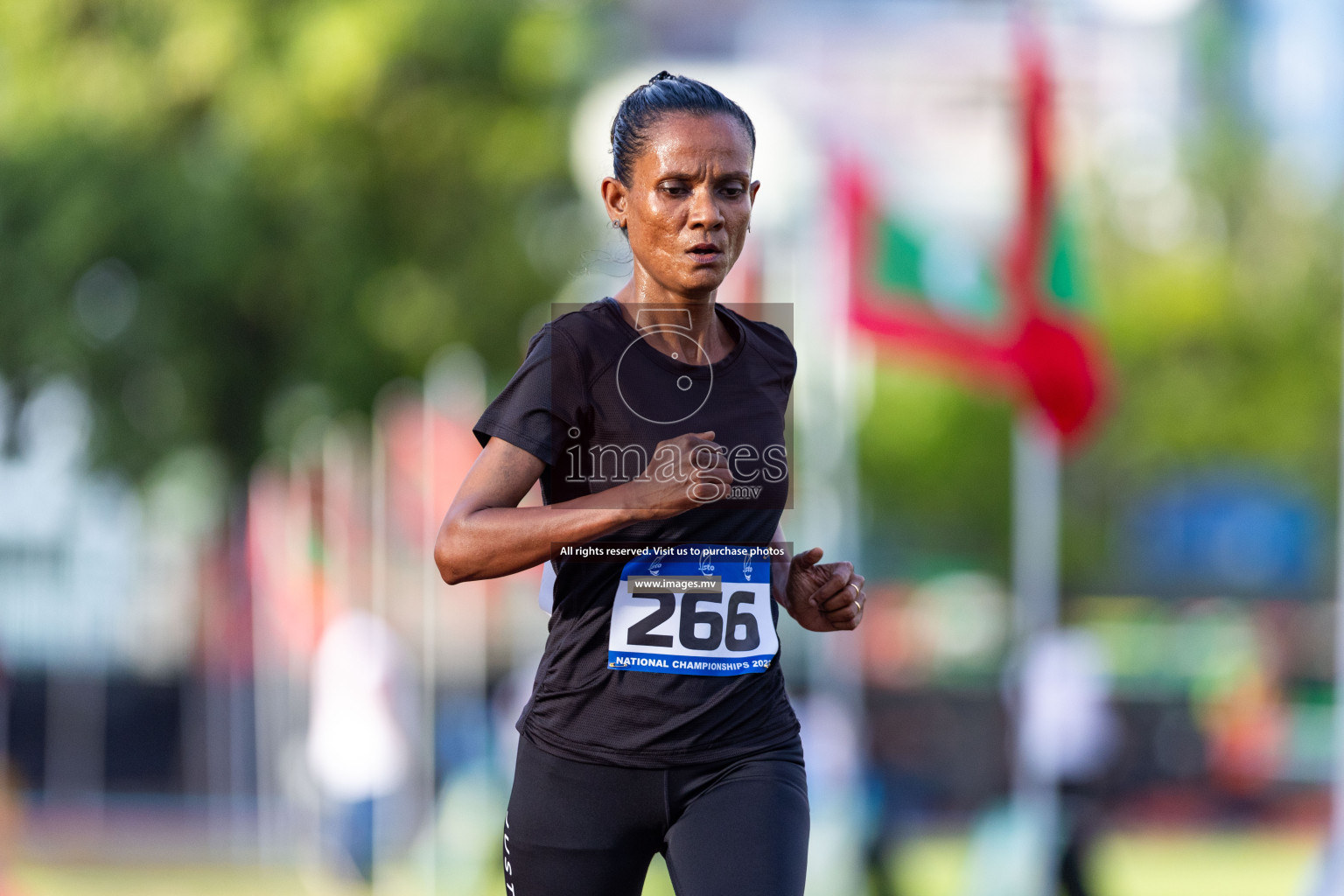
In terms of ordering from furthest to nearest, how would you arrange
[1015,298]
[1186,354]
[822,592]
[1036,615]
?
[1186,354] → [1036,615] → [1015,298] → [822,592]

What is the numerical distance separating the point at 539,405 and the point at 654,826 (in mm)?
779

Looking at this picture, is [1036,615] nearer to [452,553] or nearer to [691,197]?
[691,197]

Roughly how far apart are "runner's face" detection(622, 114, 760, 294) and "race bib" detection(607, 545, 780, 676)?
49 cm

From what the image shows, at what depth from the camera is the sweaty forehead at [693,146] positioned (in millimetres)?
2977

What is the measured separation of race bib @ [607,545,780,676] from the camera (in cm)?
298

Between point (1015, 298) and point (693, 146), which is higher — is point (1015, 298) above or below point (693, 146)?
above

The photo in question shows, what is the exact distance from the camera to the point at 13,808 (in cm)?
1387

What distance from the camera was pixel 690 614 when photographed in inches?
118

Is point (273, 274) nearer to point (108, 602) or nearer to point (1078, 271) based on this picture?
point (108, 602)

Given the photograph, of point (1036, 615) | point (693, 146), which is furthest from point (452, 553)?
point (1036, 615)

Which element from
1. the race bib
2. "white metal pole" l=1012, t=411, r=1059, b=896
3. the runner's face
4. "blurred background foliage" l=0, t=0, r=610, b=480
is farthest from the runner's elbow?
"blurred background foliage" l=0, t=0, r=610, b=480

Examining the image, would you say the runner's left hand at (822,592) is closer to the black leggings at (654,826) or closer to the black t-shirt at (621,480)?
the black t-shirt at (621,480)

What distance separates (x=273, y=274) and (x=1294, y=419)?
24.3 meters

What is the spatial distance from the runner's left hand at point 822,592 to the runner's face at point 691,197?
57cm
